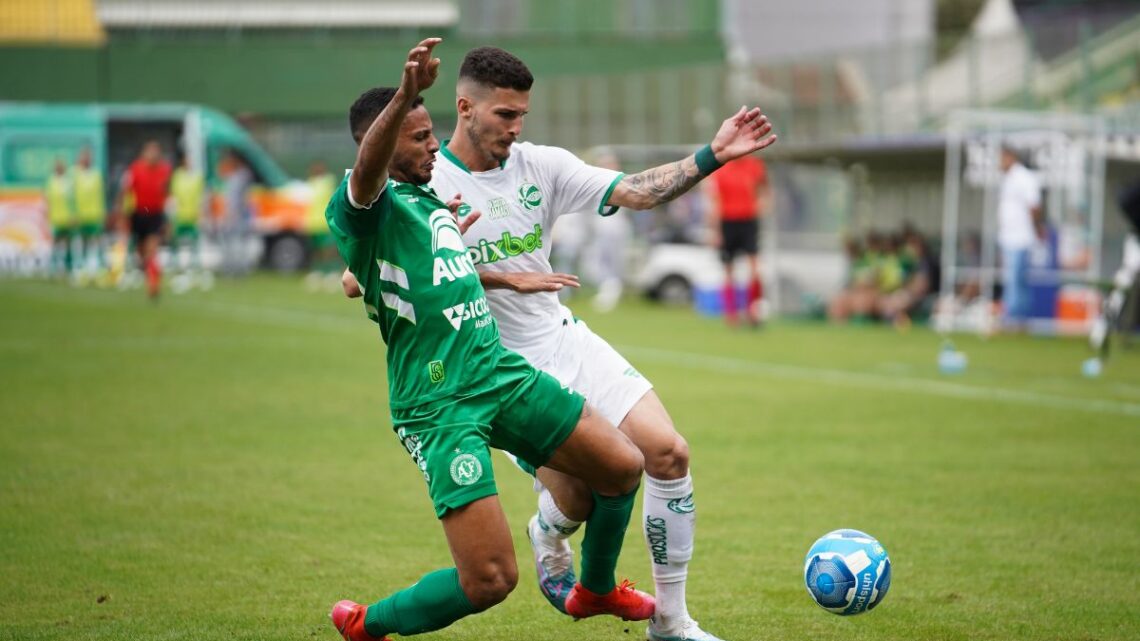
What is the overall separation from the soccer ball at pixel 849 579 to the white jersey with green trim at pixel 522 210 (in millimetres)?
1337

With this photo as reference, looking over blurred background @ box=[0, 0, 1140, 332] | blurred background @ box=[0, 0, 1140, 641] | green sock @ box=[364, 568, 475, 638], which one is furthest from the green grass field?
blurred background @ box=[0, 0, 1140, 332]

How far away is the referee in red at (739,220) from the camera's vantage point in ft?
64.2

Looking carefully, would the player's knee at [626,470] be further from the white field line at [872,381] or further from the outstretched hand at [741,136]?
the white field line at [872,381]

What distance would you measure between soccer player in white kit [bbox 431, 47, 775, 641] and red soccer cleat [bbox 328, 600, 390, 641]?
93cm

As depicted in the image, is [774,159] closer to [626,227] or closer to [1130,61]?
[626,227]

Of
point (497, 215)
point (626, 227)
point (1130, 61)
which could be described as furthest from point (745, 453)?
point (626, 227)

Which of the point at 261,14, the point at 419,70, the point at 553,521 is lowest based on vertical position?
the point at 553,521

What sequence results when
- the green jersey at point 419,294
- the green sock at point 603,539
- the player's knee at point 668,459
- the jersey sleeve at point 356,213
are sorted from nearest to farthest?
1. the jersey sleeve at point 356,213
2. the green jersey at point 419,294
3. the green sock at point 603,539
4. the player's knee at point 668,459

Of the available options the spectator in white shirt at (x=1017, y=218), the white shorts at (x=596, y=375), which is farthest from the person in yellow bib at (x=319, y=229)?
the white shorts at (x=596, y=375)

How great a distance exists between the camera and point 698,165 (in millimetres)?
5594

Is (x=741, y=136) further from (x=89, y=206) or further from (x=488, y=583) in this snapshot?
(x=89, y=206)

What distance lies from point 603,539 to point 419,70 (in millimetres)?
1900

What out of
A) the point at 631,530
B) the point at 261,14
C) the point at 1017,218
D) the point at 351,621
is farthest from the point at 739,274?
the point at 261,14

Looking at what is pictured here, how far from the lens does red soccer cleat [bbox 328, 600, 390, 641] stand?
5.08 meters
